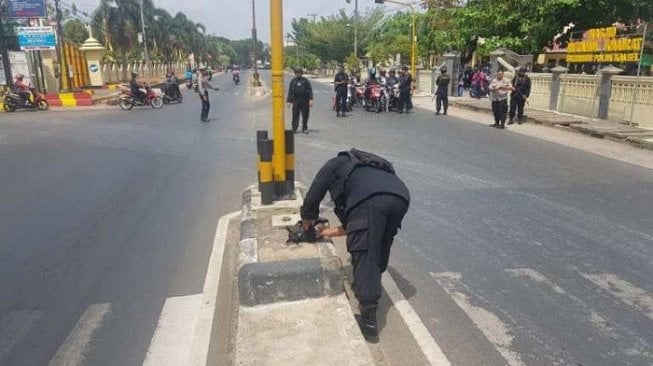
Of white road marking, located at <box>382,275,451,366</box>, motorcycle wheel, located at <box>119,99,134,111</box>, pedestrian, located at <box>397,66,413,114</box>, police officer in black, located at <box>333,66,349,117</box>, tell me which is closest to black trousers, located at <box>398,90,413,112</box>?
pedestrian, located at <box>397,66,413,114</box>

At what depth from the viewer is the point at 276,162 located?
5.80 metres

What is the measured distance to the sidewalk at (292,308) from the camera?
3.06 m

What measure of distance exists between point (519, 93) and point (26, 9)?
2313 cm

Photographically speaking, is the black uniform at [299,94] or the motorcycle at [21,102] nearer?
the black uniform at [299,94]

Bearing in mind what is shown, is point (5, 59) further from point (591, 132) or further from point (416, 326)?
point (416, 326)

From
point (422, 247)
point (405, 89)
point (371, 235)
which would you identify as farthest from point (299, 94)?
point (371, 235)

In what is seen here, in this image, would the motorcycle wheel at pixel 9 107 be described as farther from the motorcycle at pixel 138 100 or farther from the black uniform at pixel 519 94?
the black uniform at pixel 519 94

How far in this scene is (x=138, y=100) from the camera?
21375 millimetres

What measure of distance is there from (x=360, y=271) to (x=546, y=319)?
144 centimetres

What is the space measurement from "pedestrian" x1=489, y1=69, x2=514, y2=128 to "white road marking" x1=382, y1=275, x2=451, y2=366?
11193 mm

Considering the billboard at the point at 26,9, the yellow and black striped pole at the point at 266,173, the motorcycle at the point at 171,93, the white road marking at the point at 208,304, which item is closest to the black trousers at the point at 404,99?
the motorcycle at the point at 171,93

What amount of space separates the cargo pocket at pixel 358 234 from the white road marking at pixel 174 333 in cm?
127

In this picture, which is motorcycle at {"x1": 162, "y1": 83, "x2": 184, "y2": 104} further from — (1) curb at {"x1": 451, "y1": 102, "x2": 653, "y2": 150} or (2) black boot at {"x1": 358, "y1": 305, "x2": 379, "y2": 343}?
(2) black boot at {"x1": 358, "y1": 305, "x2": 379, "y2": 343}

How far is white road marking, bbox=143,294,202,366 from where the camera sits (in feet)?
10.8
